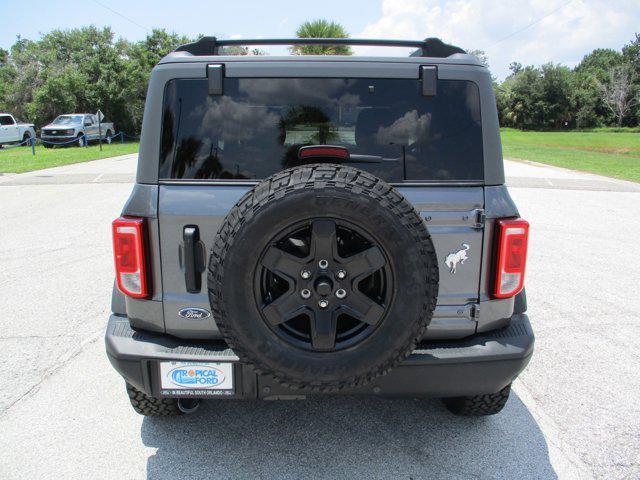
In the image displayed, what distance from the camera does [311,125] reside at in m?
2.46

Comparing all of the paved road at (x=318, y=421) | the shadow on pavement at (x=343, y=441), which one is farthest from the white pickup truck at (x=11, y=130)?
the shadow on pavement at (x=343, y=441)

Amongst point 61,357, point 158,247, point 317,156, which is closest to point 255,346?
point 158,247

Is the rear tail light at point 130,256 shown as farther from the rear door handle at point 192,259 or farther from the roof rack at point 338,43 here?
the roof rack at point 338,43

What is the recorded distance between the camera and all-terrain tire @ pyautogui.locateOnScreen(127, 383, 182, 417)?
9.27 ft

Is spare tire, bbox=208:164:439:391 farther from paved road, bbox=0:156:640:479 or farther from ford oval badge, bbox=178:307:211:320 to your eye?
paved road, bbox=0:156:640:479

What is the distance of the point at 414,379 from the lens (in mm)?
2357

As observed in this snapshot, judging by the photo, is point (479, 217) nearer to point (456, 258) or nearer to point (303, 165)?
point (456, 258)

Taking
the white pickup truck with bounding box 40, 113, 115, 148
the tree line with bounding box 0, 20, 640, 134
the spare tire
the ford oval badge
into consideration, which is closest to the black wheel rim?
the spare tire

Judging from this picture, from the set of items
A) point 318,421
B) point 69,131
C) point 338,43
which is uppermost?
point 338,43

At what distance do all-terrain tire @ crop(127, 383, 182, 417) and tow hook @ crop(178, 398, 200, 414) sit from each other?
2 cm

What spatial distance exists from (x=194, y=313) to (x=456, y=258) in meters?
1.27

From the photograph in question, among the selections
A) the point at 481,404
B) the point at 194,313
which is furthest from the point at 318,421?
the point at 194,313

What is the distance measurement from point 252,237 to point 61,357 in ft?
8.49

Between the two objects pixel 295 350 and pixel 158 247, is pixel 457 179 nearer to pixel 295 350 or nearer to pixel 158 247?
pixel 295 350
